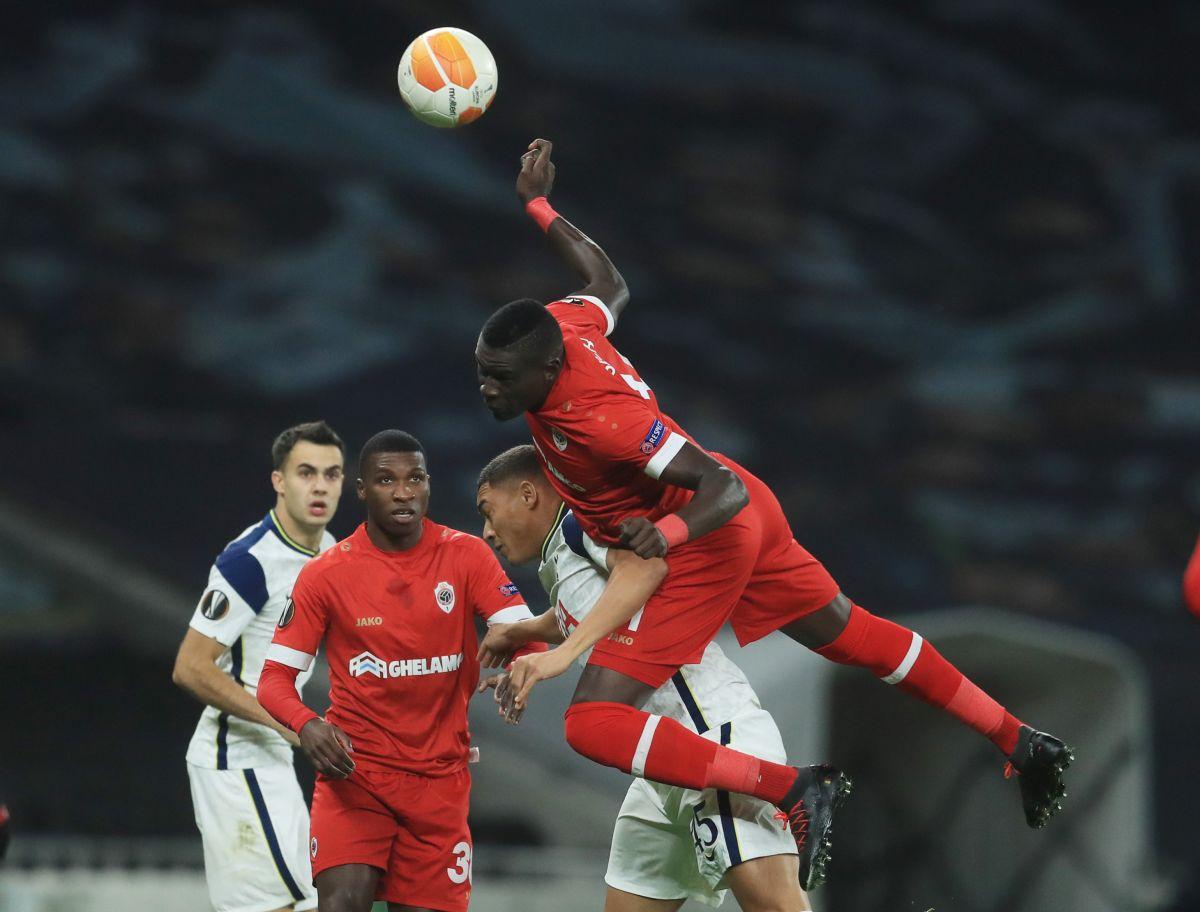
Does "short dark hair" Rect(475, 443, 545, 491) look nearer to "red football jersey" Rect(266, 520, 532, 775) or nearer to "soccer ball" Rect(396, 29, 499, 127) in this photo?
"red football jersey" Rect(266, 520, 532, 775)

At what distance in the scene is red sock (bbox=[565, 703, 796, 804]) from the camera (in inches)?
160

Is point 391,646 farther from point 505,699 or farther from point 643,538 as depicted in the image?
point 643,538

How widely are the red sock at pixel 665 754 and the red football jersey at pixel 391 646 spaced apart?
587 millimetres

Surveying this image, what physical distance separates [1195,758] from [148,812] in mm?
9361

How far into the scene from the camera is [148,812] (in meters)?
13.2

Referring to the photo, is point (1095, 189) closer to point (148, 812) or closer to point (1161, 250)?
point (1161, 250)

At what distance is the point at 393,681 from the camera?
14.9ft

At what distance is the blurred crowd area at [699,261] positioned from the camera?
15.2 meters

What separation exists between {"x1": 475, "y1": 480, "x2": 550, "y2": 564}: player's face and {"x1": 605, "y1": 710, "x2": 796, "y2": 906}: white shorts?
0.78 m

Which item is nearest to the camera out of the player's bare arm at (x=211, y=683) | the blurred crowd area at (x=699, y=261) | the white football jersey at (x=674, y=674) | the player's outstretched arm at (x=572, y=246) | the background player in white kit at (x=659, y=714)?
the background player in white kit at (x=659, y=714)

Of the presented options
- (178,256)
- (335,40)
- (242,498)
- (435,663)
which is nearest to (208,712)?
(435,663)

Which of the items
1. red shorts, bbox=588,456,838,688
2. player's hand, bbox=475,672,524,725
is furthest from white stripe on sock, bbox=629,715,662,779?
player's hand, bbox=475,672,524,725

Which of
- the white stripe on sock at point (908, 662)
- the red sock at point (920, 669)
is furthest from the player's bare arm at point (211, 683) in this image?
the white stripe on sock at point (908, 662)

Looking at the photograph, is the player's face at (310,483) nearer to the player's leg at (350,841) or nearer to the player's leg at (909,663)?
the player's leg at (350,841)
